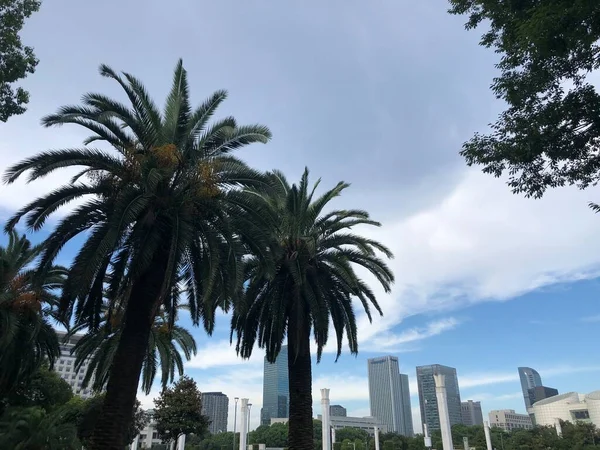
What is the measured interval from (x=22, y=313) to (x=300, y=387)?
13846 millimetres

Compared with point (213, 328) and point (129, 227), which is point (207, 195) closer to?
point (129, 227)

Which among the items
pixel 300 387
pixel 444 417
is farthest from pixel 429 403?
pixel 300 387

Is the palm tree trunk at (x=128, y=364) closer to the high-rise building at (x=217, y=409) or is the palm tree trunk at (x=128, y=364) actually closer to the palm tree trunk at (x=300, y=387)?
the palm tree trunk at (x=300, y=387)

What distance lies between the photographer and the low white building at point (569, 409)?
5089 inches

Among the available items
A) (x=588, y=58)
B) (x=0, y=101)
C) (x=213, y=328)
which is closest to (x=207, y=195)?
(x=213, y=328)

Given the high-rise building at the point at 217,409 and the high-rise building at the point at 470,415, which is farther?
the high-rise building at the point at 470,415

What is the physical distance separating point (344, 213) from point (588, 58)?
1113 centimetres

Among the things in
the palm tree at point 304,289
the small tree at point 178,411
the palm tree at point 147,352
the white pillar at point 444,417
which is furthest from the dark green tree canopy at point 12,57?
the white pillar at point 444,417

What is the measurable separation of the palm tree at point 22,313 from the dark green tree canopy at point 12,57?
9.98 m

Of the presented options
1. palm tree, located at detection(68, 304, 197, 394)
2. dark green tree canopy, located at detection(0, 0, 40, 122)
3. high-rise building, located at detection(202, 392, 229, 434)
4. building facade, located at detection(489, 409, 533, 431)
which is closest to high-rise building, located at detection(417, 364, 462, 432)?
building facade, located at detection(489, 409, 533, 431)

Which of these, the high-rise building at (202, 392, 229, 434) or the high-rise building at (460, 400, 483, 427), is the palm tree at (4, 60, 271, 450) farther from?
the high-rise building at (460, 400, 483, 427)

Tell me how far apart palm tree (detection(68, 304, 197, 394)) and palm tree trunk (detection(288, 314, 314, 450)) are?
7308 millimetres

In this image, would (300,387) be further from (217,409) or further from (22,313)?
(217,409)

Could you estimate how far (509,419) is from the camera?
559 ft
